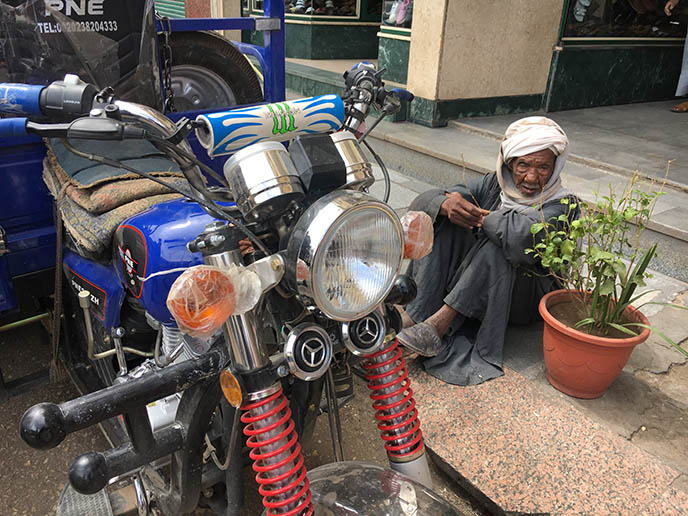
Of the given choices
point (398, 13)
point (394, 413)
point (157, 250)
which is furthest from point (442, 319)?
point (398, 13)

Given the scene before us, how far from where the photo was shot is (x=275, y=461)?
106cm

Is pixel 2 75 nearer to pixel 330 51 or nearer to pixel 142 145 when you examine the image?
pixel 142 145

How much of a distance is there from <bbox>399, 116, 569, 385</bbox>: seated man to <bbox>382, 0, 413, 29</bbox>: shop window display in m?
3.72

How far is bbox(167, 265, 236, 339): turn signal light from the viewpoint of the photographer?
Answer: 2.92 feet

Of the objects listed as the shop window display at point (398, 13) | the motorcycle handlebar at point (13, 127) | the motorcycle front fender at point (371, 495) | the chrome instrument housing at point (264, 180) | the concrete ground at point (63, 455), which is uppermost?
the shop window display at point (398, 13)

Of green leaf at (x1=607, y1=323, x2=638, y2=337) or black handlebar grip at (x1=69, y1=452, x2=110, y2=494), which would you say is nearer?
black handlebar grip at (x1=69, y1=452, x2=110, y2=494)

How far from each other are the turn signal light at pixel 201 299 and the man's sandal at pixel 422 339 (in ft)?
4.75

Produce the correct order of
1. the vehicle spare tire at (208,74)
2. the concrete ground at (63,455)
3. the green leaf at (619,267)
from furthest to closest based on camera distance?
1. the vehicle spare tire at (208,74)
2. the green leaf at (619,267)
3. the concrete ground at (63,455)

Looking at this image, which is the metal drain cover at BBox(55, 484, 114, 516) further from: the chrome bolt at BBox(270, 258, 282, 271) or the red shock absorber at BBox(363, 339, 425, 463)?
the chrome bolt at BBox(270, 258, 282, 271)

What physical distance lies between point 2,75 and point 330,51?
7435mm

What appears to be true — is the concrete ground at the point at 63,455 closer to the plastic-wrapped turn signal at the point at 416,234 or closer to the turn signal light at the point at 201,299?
the plastic-wrapped turn signal at the point at 416,234

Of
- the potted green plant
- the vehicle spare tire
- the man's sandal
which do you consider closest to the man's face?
the potted green plant

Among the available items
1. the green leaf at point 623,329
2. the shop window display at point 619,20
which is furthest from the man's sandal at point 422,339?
the shop window display at point 619,20

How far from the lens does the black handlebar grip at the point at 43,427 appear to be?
987 mm
